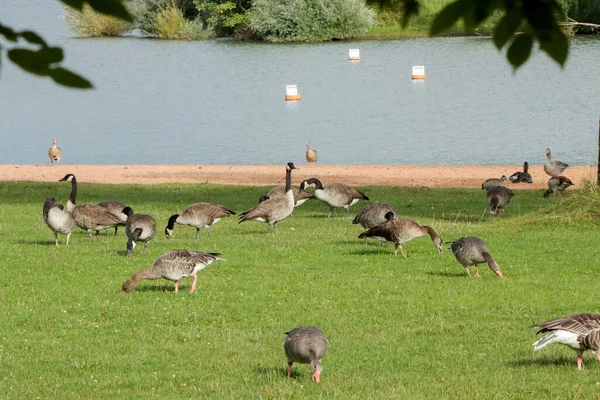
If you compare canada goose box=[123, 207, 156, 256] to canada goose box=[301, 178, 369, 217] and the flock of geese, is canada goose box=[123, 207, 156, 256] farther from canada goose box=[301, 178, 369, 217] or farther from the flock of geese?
canada goose box=[301, 178, 369, 217]

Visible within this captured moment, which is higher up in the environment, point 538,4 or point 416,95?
point 538,4

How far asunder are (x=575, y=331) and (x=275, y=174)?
24.1 metres

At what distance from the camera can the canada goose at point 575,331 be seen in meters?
9.41

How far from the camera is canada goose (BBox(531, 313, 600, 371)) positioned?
9.41 metres

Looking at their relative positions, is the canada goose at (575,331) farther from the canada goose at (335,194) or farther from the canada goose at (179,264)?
the canada goose at (335,194)

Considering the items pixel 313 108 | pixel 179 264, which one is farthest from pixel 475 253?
pixel 313 108

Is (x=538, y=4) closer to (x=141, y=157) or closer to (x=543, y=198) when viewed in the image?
(x=543, y=198)

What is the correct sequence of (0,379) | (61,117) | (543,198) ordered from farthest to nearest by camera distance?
(61,117) < (543,198) < (0,379)

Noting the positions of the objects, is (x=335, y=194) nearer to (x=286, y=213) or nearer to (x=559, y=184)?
(x=286, y=213)

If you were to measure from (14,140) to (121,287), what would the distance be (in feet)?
127

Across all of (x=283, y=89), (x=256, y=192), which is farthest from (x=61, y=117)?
(x=256, y=192)

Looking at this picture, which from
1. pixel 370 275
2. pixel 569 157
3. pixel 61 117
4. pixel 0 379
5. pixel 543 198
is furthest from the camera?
pixel 61 117

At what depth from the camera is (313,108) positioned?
60.1 m

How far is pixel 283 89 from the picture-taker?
68.4 metres
